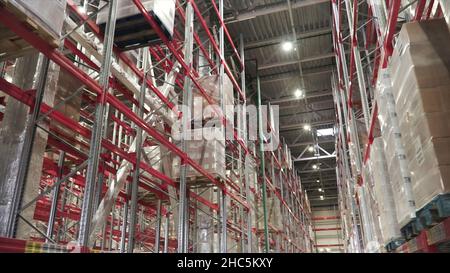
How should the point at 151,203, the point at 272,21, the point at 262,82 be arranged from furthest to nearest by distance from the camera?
1. the point at 262,82
2. the point at 272,21
3. the point at 151,203

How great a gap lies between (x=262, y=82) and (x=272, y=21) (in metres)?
4.07

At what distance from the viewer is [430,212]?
3.22 metres

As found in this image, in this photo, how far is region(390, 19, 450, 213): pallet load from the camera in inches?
117

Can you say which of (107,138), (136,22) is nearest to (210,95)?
(107,138)

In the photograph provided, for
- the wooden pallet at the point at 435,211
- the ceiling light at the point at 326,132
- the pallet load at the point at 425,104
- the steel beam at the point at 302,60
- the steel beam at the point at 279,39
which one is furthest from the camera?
the ceiling light at the point at 326,132

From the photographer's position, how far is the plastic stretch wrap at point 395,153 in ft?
12.2

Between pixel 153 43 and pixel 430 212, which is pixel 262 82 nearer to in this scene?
pixel 153 43

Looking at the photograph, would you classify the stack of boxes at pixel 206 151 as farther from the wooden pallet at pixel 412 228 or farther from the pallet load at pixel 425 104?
the pallet load at pixel 425 104

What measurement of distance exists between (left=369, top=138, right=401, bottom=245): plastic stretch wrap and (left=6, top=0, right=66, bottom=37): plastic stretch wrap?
4.61m

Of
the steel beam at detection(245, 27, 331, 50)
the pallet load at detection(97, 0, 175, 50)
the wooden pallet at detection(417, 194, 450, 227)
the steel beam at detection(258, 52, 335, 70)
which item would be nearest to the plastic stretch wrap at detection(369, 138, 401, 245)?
the wooden pallet at detection(417, 194, 450, 227)

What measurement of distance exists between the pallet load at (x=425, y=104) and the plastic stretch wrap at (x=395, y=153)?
0.17m

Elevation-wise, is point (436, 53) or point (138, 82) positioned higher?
point (138, 82)

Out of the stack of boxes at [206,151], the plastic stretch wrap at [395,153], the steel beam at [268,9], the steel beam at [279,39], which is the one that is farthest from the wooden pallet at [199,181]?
the steel beam at [279,39]
